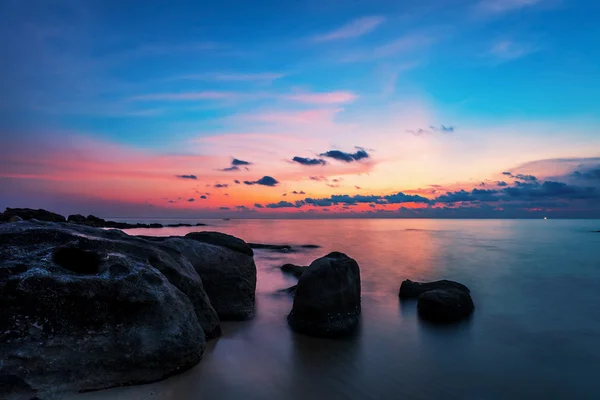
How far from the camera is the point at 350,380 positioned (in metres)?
5.95

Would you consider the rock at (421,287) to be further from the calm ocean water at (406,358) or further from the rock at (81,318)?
the rock at (81,318)

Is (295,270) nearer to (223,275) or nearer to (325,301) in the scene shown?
(223,275)

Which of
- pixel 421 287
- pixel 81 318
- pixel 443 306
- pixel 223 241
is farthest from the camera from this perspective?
pixel 421 287

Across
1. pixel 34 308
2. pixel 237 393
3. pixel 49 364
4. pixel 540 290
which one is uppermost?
pixel 34 308

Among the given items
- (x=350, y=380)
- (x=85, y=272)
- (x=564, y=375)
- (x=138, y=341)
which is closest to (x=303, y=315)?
(x=350, y=380)

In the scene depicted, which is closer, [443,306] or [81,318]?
[81,318]

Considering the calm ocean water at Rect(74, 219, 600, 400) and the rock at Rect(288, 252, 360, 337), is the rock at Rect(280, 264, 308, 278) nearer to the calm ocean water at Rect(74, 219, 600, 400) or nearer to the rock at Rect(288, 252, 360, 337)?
the calm ocean water at Rect(74, 219, 600, 400)

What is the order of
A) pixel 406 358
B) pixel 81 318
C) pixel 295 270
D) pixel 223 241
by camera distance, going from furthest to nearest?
pixel 295 270 → pixel 223 241 → pixel 406 358 → pixel 81 318

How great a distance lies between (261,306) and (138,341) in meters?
5.82

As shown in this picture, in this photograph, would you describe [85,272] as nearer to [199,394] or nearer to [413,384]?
[199,394]

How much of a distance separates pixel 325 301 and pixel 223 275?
2.65 m

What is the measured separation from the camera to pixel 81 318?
15.8ft

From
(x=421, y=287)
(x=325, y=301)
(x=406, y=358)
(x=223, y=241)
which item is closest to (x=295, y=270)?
(x=421, y=287)

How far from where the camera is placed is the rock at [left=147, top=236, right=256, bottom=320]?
28.8 ft
